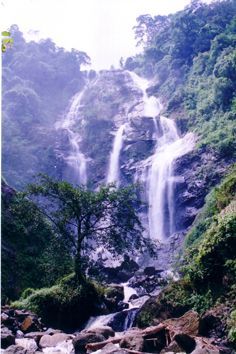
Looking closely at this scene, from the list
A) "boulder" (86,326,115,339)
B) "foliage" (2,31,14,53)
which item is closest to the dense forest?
"boulder" (86,326,115,339)

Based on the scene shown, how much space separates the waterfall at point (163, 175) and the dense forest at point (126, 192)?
0.11m

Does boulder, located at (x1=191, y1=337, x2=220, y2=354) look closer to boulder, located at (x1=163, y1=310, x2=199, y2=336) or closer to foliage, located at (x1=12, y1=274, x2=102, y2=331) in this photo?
boulder, located at (x1=163, y1=310, x2=199, y2=336)

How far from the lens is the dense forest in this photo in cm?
988

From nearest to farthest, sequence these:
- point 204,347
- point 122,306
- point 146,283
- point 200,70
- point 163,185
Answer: point 204,347
point 122,306
point 146,283
point 163,185
point 200,70

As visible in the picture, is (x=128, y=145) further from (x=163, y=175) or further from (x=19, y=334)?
(x=19, y=334)

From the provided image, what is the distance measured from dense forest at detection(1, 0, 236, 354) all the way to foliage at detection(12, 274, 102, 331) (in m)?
0.04

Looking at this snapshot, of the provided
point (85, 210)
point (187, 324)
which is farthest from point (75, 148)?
point (187, 324)

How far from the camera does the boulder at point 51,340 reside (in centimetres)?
870

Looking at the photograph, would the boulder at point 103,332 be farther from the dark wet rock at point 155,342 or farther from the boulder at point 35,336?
the dark wet rock at point 155,342

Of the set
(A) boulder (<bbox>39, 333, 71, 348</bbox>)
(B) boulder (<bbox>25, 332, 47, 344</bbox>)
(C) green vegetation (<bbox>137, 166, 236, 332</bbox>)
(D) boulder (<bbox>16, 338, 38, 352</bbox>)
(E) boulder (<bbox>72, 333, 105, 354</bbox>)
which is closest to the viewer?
(D) boulder (<bbox>16, 338, 38, 352</bbox>)

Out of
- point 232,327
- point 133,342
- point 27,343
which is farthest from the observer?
point 27,343

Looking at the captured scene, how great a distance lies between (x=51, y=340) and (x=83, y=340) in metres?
0.85

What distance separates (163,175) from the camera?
29.0 m

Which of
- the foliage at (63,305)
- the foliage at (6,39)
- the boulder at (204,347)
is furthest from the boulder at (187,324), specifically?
the foliage at (6,39)
